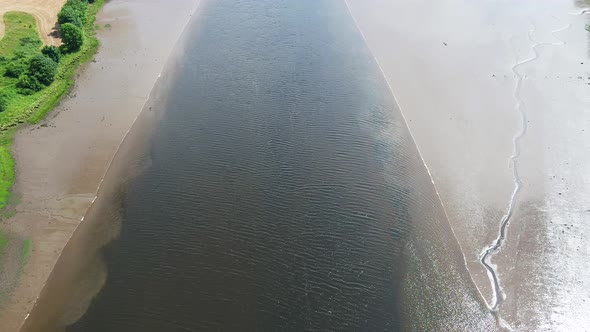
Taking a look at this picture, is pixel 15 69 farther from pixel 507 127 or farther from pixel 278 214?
pixel 507 127

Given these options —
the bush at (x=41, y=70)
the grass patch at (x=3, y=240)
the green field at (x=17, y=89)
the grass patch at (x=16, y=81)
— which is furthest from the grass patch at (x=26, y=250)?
the bush at (x=41, y=70)

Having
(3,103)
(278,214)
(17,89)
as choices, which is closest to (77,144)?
(3,103)

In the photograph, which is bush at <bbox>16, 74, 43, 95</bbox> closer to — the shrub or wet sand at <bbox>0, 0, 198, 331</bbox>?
wet sand at <bbox>0, 0, 198, 331</bbox>

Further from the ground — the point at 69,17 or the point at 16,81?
the point at 69,17

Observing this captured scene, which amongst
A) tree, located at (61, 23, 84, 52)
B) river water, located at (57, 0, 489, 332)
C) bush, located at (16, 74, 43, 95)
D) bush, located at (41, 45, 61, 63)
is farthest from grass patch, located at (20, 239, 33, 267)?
tree, located at (61, 23, 84, 52)

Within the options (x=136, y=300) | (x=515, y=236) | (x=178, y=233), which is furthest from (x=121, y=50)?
(x=515, y=236)

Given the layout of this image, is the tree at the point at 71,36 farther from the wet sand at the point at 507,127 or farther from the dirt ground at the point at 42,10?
the wet sand at the point at 507,127

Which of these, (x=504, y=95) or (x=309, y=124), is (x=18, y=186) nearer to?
(x=309, y=124)
